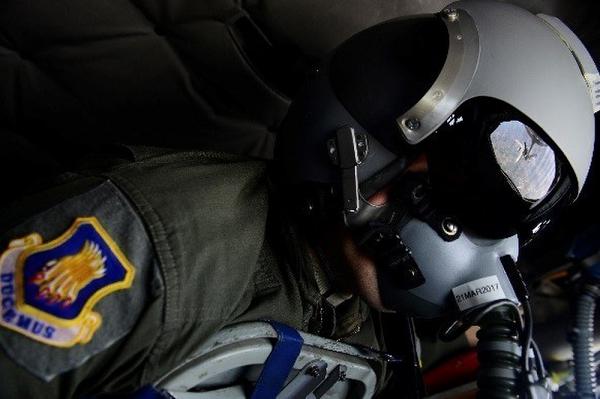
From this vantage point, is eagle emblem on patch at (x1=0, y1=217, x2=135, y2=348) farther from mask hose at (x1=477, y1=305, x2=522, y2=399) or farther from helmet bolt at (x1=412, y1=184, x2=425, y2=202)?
mask hose at (x1=477, y1=305, x2=522, y2=399)

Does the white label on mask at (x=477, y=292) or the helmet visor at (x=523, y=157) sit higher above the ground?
the helmet visor at (x=523, y=157)

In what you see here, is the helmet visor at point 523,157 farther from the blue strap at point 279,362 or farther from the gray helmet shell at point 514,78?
the blue strap at point 279,362

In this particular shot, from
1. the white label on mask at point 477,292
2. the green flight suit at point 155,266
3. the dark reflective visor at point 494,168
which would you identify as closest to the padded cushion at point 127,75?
the green flight suit at point 155,266

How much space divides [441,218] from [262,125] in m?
0.61

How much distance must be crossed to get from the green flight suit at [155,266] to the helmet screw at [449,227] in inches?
11.6

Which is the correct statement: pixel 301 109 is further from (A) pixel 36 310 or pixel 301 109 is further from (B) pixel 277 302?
(A) pixel 36 310

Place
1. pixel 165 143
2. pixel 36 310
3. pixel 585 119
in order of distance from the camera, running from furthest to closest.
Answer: pixel 165 143 → pixel 585 119 → pixel 36 310

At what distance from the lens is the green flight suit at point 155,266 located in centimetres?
68

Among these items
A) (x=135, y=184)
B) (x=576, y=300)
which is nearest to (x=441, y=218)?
(x=135, y=184)

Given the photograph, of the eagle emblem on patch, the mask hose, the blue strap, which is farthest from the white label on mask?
the eagle emblem on patch

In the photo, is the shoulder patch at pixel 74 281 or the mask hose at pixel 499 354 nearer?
the shoulder patch at pixel 74 281

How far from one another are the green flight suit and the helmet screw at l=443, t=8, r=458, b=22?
438 mm

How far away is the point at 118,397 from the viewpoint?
31.3 inches

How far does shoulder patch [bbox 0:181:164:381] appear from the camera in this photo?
0.66 metres
